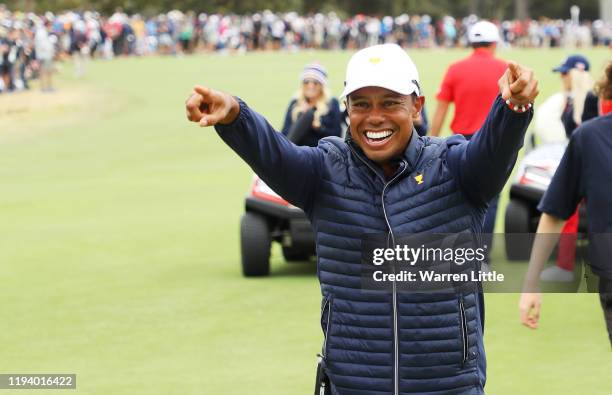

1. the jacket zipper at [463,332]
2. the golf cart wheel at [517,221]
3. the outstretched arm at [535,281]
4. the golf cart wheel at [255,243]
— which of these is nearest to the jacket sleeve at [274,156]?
the jacket zipper at [463,332]

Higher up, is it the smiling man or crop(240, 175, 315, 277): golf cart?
the smiling man

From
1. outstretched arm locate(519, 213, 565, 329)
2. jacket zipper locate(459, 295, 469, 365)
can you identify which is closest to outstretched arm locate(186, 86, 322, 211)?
jacket zipper locate(459, 295, 469, 365)

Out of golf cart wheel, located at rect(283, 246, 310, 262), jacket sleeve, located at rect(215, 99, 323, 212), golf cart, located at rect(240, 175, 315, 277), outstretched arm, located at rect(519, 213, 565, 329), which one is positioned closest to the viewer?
jacket sleeve, located at rect(215, 99, 323, 212)

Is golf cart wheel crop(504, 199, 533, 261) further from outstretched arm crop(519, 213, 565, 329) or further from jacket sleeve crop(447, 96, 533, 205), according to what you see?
jacket sleeve crop(447, 96, 533, 205)

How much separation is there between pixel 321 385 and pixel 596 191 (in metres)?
1.53

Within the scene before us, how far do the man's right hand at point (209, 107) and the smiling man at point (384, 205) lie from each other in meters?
0.03

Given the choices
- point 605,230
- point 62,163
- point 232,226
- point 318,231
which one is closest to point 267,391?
point 605,230

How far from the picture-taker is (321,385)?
15.0 ft

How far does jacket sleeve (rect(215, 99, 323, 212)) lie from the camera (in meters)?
4.30

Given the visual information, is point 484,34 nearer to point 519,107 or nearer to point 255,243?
point 255,243

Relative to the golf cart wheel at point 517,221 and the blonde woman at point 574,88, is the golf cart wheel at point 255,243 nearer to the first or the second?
the golf cart wheel at point 517,221

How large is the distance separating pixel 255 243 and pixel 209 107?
7.38m

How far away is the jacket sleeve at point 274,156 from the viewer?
4.30 meters

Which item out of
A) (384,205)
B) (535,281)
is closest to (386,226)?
(384,205)
